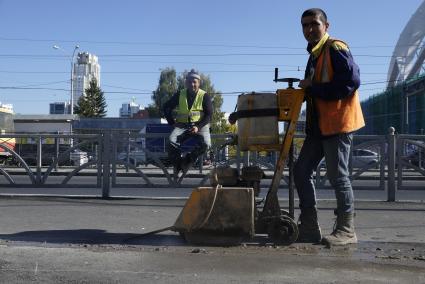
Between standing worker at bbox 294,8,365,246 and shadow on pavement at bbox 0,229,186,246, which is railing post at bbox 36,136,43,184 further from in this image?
standing worker at bbox 294,8,365,246

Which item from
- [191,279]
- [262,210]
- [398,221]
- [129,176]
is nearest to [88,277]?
[191,279]

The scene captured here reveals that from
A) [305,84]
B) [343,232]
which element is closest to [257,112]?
[305,84]

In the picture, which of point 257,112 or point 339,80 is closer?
point 339,80

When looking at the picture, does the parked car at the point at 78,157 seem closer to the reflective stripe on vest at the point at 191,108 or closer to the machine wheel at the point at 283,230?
the reflective stripe on vest at the point at 191,108

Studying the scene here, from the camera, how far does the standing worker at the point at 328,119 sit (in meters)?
5.38

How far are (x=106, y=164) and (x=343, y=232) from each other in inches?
206

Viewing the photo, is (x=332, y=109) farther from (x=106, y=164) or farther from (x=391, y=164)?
(x=106, y=164)

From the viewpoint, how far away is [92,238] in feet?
19.6

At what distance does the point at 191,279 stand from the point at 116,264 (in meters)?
0.76

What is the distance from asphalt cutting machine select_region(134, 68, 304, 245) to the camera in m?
5.43

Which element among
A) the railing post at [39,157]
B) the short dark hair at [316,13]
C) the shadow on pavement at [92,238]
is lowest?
the shadow on pavement at [92,238]

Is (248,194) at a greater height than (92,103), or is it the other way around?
(92,103)

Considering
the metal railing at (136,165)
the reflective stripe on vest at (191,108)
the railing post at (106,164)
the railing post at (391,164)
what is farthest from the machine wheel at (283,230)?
the railing post at (106,164)

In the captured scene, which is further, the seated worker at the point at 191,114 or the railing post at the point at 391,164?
the railing post at the point at 391,164
